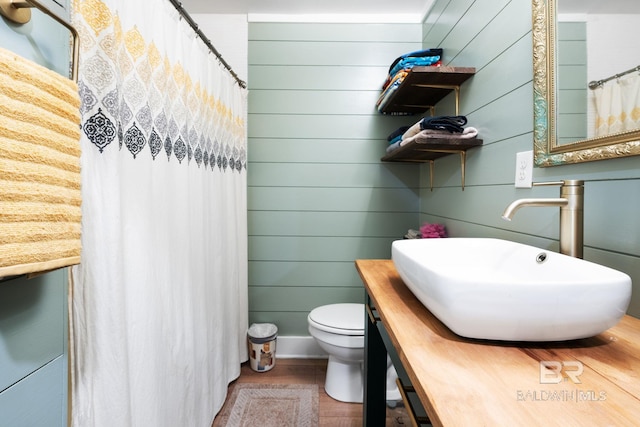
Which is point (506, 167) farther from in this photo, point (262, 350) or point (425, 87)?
point (262, 350)

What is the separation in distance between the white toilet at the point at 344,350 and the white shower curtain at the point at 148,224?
0.56 meters

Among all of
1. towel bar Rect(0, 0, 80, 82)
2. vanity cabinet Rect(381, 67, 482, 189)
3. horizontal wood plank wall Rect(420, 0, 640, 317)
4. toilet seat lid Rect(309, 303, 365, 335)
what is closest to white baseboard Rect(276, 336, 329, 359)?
toilet seat lid Rect(309, 303, 365, 335)

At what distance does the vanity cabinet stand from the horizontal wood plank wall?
0.05 m

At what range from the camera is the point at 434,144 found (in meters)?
1.38

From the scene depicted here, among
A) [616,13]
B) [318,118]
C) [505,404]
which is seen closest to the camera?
[505,404]

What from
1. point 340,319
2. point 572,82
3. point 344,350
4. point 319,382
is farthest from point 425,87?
point 319,382

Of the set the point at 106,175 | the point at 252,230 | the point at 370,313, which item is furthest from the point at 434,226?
the point at 106,175

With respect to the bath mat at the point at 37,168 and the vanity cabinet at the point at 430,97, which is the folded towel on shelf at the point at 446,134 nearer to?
the vanity cabinet at the point at 430,97

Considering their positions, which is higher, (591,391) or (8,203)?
(8,203)

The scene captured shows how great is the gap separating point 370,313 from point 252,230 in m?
1.29

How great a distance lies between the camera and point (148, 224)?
3.41 feet

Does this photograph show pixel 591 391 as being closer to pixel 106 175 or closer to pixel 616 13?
pixel 616 13

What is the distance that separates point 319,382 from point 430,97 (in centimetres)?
183

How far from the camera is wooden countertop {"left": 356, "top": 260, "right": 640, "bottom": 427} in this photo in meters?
0.38
